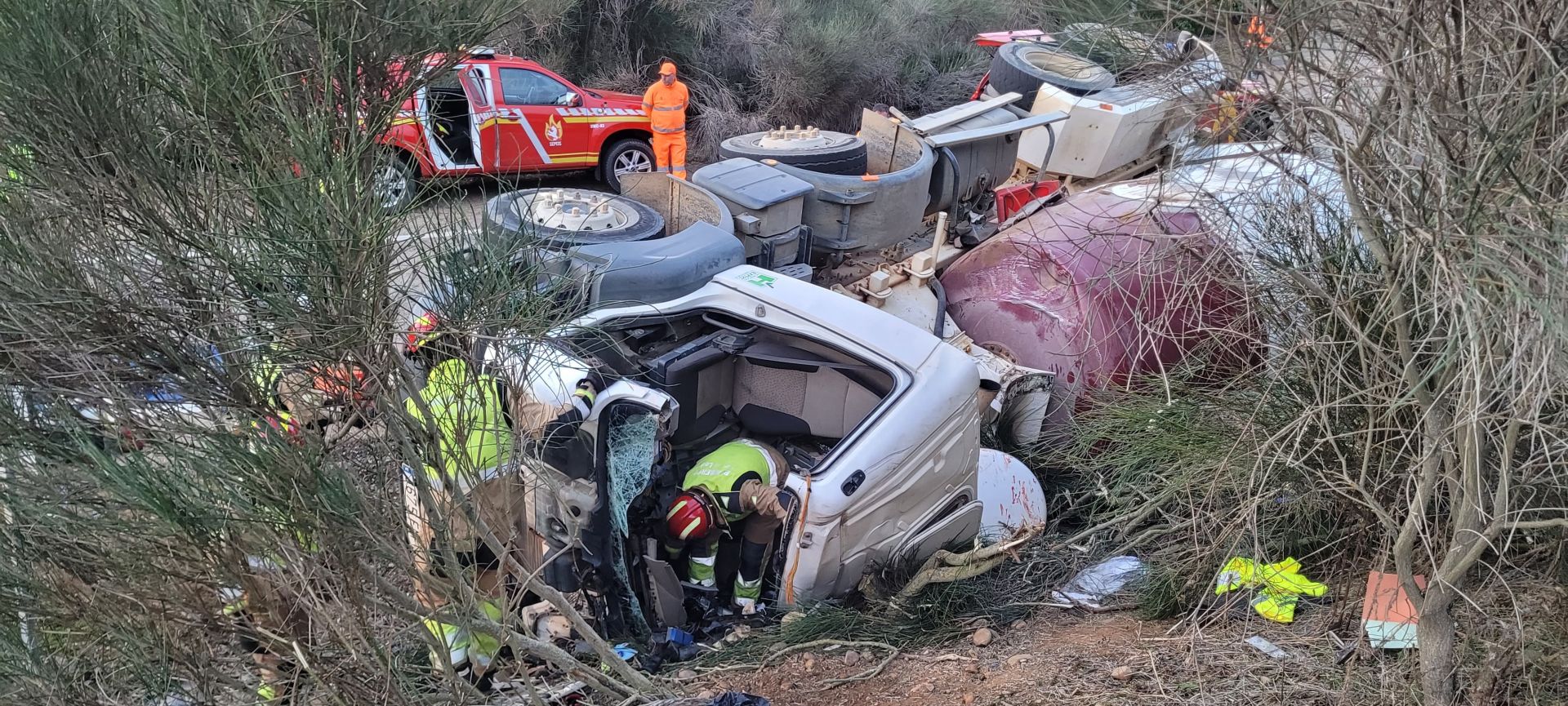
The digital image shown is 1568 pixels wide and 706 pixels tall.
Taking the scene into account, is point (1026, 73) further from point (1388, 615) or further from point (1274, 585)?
point (1388, 615)

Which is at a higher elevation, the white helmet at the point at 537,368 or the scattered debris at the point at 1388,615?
the white helmet at the point at 537,368

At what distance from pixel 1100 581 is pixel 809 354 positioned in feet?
5.90

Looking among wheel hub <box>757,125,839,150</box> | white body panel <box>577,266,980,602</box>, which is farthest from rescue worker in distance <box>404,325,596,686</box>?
wheel hub <box>757,125,839,150</box>

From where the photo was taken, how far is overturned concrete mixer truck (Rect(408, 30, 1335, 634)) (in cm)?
451

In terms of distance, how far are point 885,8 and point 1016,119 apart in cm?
711

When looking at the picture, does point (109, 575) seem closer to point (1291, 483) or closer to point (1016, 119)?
point (1291, 483)

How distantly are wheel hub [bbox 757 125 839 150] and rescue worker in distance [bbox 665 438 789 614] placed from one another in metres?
3.24

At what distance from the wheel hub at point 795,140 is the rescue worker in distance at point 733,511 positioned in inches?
127

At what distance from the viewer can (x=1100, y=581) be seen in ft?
17.3

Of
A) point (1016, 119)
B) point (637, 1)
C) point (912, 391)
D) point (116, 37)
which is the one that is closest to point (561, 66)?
point (637, 1)

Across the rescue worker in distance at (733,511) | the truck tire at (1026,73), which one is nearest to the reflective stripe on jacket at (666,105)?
the truck tire at (1026,73)

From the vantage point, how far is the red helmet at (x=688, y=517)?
4.70m

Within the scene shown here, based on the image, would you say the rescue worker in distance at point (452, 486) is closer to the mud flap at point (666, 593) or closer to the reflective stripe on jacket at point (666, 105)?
the mud flap at point (666, 593)

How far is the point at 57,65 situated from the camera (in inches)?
118
